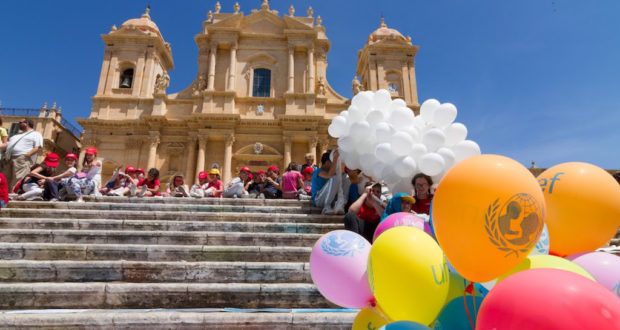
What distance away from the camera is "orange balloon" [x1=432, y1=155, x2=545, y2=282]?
59.4 inches

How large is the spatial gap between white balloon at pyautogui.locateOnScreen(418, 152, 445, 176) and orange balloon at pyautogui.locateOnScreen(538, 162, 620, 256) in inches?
68.9

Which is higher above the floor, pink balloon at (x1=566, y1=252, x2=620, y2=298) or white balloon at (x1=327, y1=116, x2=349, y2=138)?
white balloon at (x1=327, y1=116, x2=349, y2=138)

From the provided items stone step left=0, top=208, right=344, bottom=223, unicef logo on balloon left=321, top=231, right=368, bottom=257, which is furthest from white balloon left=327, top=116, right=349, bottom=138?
unicef logo on balloon left=321, top=231, right=368, bottom=257

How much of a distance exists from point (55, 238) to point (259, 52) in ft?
66.6

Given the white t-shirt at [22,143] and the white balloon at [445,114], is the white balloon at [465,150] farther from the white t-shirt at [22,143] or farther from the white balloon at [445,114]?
the white t-shirt at [22,143]

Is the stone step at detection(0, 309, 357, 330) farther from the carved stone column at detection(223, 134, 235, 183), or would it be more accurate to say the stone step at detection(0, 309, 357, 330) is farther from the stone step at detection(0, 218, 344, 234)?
the carved stone column at detection(223, 134, 235, 183)

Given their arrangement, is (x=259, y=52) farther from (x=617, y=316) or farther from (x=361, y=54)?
(x=617, y=316)

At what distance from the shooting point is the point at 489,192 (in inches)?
60.0

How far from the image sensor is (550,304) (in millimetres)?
1051

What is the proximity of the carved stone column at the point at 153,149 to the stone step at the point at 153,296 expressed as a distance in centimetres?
1826

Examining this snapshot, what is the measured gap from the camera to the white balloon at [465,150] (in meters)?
4.43

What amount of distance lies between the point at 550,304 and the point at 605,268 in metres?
1.30

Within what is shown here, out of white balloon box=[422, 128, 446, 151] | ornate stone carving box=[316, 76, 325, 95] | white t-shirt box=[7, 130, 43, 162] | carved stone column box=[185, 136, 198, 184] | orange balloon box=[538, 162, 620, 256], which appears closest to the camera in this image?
orange balloon box=[538, 162, 620, 256]

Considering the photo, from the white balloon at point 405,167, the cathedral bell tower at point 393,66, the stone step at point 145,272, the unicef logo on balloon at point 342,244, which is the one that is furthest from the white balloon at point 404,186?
the cathedral bell tower at point 393,66
